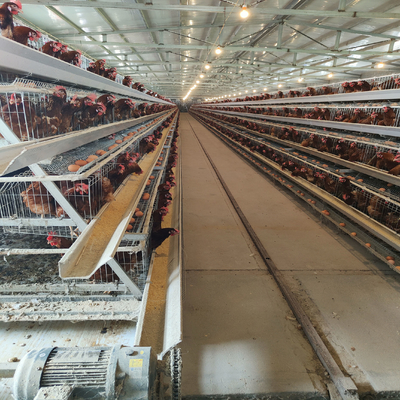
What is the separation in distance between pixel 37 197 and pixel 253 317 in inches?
83.9

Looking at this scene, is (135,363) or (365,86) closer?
(135,363)

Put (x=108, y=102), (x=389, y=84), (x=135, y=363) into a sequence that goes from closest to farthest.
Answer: (x=135, y=363)
(x=108, y=102)
(x=389, y=84)

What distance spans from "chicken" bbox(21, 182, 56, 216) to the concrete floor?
147 centimetres

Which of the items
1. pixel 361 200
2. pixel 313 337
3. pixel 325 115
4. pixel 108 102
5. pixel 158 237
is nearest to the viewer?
pixel 313 337

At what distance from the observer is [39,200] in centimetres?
217

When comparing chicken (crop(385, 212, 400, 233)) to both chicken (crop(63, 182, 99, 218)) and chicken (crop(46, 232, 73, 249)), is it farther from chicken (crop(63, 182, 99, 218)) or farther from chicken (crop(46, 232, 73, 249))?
chicken (crop(46, 232, 73, 249))

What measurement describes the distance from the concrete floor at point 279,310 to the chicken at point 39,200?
1466 millimetres

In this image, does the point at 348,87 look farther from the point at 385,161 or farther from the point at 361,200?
the point at 361,200

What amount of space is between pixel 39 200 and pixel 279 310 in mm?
2334

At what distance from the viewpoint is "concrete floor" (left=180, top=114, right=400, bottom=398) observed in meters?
1.81

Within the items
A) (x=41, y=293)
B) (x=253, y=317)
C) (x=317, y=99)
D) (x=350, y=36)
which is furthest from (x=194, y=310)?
(x=350, y=36)

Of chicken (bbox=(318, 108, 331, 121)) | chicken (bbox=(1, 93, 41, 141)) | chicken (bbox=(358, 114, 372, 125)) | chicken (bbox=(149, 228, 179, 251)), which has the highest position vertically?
chicken (bbox=(318, 108, 331, 121))

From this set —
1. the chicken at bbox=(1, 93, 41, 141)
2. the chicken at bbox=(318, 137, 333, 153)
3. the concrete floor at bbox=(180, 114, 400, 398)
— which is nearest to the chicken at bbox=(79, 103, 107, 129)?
the chicken at bbox=(1, 93, 41, 141)

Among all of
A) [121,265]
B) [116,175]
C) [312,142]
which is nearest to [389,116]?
[312,142]
